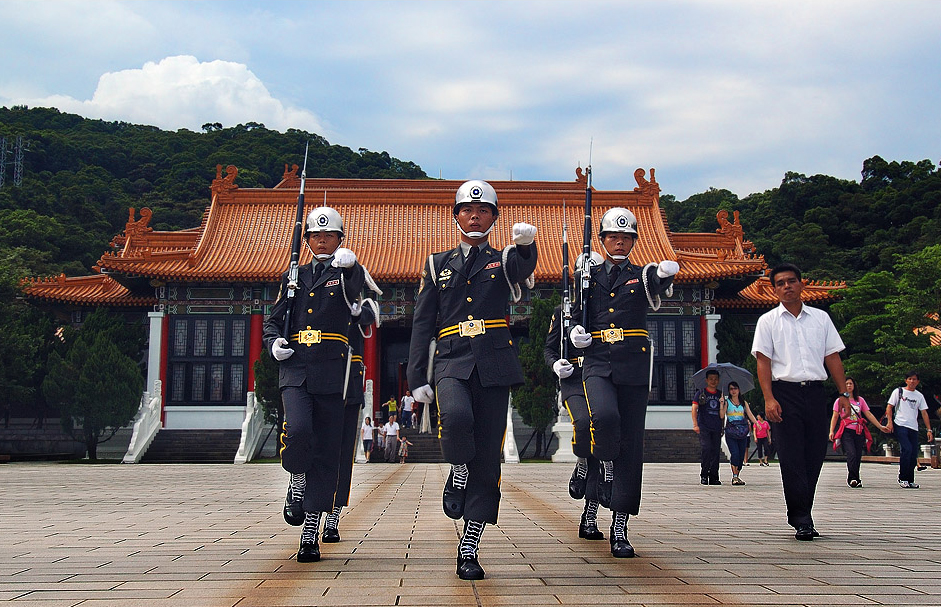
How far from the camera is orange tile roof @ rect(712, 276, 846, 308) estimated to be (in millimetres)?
26562

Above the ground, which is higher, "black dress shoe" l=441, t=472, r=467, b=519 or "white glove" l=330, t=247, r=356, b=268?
"white glove" l=330, t=247, r=356, b=268

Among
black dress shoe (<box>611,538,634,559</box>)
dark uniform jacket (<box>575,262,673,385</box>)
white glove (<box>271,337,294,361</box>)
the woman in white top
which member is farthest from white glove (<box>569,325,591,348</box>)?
the woman in white top

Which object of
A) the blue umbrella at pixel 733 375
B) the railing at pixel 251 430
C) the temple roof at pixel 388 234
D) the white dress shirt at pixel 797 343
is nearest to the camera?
the white dress shirt at pixel 797 343

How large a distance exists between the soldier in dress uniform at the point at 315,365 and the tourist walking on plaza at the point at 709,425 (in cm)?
784

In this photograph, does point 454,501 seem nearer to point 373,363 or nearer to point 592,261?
point 592,261

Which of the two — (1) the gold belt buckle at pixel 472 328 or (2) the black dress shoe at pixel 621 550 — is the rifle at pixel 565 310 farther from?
(2) the black dress shoe at pixel 621 550

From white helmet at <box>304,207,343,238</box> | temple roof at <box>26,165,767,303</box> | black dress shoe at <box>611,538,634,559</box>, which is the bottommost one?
black dress shoe at <box>611,538,634,559</box>

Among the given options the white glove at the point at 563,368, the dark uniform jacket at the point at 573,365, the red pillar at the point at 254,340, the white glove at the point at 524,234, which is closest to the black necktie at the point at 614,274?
the dark uniform jacket at the point at 573,365

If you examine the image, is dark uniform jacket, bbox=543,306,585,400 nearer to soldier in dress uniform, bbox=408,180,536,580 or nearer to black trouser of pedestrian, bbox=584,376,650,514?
black trouser of pedestrian, bbox=584,376,650,514

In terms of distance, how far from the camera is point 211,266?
26828 mm

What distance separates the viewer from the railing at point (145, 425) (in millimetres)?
23581

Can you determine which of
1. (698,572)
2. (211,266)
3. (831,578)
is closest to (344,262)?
(698,572)

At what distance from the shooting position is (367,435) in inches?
856

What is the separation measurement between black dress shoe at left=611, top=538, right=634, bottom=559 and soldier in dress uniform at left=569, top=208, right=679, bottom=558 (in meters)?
0.01
